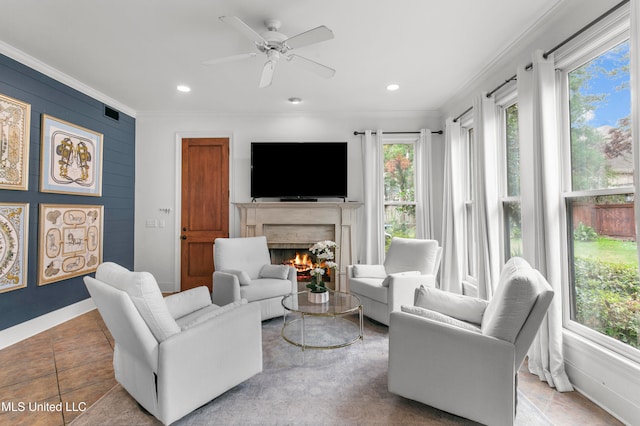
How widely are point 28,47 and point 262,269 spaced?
3.09 m

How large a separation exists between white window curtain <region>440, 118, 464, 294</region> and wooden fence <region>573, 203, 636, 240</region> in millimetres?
1725

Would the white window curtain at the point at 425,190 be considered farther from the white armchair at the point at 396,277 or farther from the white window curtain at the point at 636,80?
the white window curtain at the point at 636,80

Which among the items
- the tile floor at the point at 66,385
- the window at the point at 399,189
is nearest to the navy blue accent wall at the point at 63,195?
the tile floor at the point at 66,385

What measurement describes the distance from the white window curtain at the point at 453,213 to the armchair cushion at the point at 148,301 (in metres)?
3.36

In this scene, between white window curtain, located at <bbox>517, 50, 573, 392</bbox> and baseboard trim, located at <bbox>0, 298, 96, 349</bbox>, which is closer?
white window curtain, located at <bbox>517, 50, 573, 392</bbox>

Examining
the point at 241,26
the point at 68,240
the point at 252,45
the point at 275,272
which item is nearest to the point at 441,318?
the point at 275,272

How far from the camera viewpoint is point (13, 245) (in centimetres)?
284

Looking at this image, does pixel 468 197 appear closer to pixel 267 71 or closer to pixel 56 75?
pixel 267 71

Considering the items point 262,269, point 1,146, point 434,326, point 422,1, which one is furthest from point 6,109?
point 434,326

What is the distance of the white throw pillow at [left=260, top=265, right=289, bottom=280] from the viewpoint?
11.6ft

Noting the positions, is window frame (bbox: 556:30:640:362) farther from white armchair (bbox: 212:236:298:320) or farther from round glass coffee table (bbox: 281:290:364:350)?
white armchair (bbox: 212:236:298:320)

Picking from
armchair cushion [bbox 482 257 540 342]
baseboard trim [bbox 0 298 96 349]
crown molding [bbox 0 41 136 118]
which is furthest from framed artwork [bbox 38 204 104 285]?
armchair cushion [bbox 482 257 540 342]

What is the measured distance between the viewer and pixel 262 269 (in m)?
3.71

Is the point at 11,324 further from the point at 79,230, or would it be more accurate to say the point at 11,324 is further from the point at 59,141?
the point at 59,141
